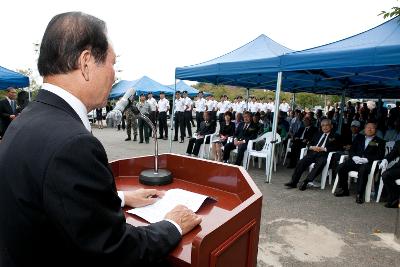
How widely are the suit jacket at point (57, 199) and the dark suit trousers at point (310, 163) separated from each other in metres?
5.18

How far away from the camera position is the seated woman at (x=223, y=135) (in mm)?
7484

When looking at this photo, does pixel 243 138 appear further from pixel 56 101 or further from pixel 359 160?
pixel 56 101

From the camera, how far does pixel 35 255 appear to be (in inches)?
32.1

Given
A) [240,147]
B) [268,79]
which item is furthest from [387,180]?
[268,79]

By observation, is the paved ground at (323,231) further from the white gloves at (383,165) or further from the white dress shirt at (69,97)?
the white dress shirt at (69,97)

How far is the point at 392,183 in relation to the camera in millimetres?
4660

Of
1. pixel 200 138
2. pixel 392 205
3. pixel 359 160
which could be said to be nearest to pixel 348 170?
pixel 359 160

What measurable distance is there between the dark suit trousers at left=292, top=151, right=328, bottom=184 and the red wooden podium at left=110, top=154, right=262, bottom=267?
3.99m

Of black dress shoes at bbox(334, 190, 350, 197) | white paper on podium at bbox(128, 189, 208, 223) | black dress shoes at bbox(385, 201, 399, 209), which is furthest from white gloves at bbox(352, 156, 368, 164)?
white paper on podium at bbox(128, 189, 208, 223)

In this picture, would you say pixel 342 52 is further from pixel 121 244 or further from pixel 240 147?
pixel 121 244

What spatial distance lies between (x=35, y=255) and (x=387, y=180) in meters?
5.11

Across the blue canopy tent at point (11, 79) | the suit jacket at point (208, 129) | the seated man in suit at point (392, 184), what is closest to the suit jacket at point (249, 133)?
the suit jacket at point (208, 129)

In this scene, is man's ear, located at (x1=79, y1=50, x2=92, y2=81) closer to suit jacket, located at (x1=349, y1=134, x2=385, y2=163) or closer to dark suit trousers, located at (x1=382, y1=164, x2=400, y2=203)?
dark suit trousers, located at (x1=382, y1=164, x2=400, y2=203)

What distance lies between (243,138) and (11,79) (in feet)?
21.2
